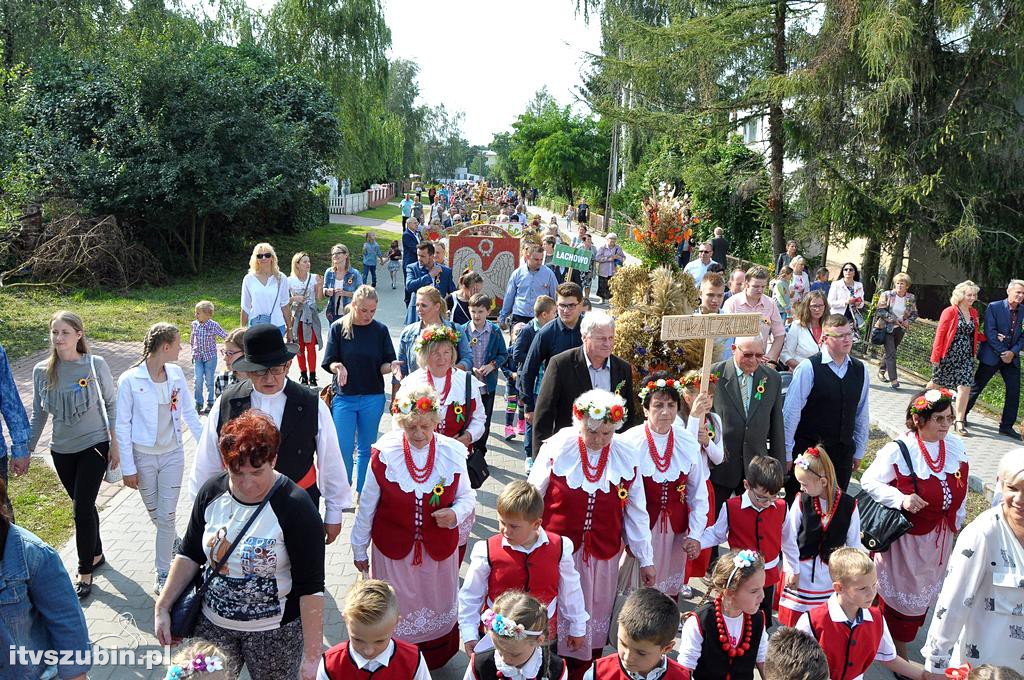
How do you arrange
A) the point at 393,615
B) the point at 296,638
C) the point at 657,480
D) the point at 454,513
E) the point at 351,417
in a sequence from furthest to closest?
the point at 351,417 < the point at 657,480 < the point at 454,513 < the point at 296,638 < the point at 393,615

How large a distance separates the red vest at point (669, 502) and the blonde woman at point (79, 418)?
149 inches

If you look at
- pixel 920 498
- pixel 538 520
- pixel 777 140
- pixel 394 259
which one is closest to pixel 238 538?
pixel 538 520

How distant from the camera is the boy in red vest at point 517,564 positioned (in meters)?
3.87

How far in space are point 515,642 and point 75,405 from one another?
389cm

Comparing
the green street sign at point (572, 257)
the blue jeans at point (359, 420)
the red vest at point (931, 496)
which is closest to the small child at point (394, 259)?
the green street sign at point (572, 257)

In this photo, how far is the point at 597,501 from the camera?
4516mm

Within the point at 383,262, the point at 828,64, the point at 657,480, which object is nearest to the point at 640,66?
the point at 828,64

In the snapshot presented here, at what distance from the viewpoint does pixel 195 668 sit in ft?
9.06

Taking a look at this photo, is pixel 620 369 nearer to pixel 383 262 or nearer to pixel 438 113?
pixel 383 262

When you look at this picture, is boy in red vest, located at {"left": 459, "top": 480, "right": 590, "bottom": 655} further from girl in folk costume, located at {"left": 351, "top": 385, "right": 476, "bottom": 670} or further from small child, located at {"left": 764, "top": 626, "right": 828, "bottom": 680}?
small child, located at {"left": 764, "top": 626, "right": 828, "bottom": 680}

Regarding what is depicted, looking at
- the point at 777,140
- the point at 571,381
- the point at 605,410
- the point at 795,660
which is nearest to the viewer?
the point at 795,660

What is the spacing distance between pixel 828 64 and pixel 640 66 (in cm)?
503

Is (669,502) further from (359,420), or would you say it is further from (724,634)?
(359,420)

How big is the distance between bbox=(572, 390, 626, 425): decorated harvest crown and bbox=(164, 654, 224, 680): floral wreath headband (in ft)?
7.81
